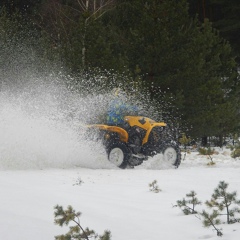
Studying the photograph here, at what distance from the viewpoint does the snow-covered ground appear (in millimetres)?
3897

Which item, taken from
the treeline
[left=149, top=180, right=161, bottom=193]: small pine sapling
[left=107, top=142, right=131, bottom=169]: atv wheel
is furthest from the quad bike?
the treeline

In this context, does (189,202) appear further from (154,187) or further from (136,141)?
(136,141)

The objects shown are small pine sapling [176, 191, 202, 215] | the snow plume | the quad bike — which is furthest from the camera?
the quad bike

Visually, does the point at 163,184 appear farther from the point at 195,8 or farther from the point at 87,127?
the point at 195,8

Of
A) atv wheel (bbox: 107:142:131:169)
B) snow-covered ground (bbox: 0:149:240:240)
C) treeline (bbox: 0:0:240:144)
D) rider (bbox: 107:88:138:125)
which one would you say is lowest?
snow-covered ground (bbox: 0:149:240:240)

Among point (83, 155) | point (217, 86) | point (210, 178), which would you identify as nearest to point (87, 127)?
point (83, 155)

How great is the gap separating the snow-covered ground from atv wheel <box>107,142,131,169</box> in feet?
3.10

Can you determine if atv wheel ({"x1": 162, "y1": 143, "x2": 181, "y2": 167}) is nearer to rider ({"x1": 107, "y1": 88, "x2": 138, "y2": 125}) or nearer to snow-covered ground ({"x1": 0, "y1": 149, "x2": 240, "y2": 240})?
rider ({"x1": 107, "y1": 88, "x2": 138, "y2": 125})

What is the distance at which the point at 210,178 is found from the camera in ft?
23.7

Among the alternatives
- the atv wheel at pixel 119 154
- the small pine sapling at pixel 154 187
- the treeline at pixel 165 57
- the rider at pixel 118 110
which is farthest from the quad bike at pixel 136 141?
the treeline at pixel 165 57

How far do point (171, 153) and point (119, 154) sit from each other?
119 cm

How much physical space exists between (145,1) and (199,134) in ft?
Result: 17.9

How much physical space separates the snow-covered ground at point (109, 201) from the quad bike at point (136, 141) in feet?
3.75

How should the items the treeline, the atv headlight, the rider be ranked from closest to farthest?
the atv headlight, the rider, the treeline
